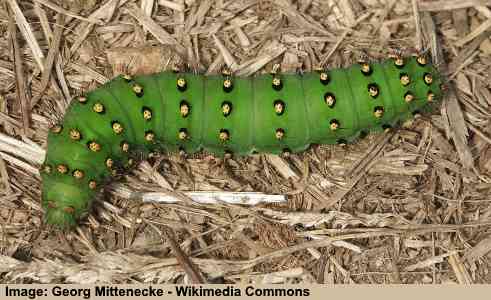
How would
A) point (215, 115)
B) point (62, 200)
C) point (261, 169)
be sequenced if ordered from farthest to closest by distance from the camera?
point (261, 169)
point (215, 115)
point (62, 200)

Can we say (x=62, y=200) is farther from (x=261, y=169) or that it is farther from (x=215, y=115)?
(x=261, y=169)

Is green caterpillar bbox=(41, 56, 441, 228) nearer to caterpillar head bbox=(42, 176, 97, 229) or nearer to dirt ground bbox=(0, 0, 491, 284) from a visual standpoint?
caterpillar head bbox=(42, 176, 97, 229)

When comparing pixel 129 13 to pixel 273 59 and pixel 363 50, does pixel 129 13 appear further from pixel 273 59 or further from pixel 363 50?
pixel 363 50

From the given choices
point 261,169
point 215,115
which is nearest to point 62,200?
point 215,115

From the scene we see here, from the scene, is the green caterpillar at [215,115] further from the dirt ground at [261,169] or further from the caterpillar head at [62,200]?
the dirt ground at [261,169]

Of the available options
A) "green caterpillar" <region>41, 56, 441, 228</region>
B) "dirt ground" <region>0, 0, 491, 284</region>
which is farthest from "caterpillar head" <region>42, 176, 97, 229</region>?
"dirt ground" <region>0, 0, 491, 284</region>

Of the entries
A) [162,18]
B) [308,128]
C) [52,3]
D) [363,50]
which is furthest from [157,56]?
[363,50]

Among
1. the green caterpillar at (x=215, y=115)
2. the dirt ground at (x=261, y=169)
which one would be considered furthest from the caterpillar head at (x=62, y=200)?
the dirt ground at (x=261, y=169)
